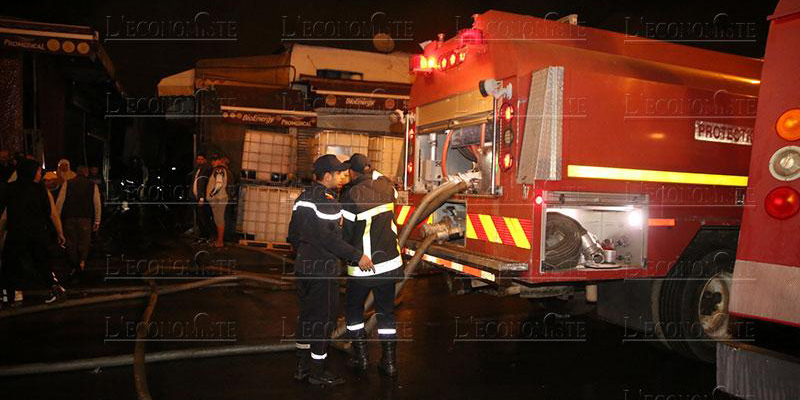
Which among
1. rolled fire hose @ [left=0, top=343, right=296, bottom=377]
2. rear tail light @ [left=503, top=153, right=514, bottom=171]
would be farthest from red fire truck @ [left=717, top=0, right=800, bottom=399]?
rolled fire hose @ [left=0, top=343, right=296, bottom=377]

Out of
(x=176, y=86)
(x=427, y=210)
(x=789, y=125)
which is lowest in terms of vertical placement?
(x=427, y=210)

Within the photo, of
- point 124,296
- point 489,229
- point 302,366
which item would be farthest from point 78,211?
point 489,229

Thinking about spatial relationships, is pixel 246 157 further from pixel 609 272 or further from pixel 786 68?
pixel 786 68

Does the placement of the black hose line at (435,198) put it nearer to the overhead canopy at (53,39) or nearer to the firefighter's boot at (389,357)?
the firefighter's boot at (389,357)

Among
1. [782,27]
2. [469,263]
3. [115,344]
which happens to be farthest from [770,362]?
[115,344]

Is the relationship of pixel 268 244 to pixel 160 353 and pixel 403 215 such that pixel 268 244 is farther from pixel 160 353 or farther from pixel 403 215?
pixel 160 353

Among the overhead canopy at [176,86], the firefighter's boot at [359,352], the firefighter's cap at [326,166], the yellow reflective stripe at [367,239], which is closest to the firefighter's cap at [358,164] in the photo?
the firefighter's cap at [326,166]

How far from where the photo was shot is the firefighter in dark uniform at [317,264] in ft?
13.9

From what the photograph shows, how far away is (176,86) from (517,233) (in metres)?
20.4

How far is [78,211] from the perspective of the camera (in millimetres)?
7992

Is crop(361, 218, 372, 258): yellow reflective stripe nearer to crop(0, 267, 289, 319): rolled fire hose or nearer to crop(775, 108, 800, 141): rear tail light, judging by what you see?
crop(775, 108, 800, 141): rear tail light

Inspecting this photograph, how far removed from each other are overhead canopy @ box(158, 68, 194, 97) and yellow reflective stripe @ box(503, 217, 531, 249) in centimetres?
1975

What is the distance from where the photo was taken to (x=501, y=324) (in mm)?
6395

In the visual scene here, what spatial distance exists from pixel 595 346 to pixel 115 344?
4.85 m
